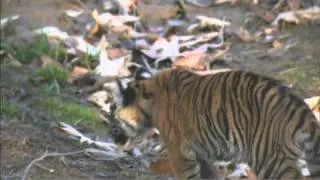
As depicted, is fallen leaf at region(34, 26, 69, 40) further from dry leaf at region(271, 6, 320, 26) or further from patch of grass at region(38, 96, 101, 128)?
dry leaf at region(271, 6, 320, 26)

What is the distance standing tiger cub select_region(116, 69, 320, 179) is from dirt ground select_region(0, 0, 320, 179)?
0.43 m

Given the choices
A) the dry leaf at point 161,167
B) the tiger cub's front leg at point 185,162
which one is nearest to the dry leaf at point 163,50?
the dry leaf at point 161,167

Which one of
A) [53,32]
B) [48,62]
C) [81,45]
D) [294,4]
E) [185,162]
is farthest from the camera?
[294,4]

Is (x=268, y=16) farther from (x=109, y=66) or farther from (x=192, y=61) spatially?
(x=109, y=66)

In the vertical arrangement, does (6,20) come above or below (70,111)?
below

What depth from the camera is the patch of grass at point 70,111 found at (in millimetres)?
7023

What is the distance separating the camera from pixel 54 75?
26.0 ft

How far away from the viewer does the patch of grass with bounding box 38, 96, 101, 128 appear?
7.02 meters

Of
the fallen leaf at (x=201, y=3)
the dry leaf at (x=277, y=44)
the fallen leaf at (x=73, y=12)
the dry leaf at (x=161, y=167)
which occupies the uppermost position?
the dry leaf at (x=161, y=167)

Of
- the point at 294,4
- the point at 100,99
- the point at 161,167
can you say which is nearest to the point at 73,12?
the point at 294,4

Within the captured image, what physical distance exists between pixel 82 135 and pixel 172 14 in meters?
2.95

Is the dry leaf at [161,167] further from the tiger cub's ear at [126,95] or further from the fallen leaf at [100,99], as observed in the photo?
the fallen leaf at [100,99]

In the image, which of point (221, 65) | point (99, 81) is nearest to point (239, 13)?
point (221, 65)

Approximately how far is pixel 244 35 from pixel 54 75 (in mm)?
1894
